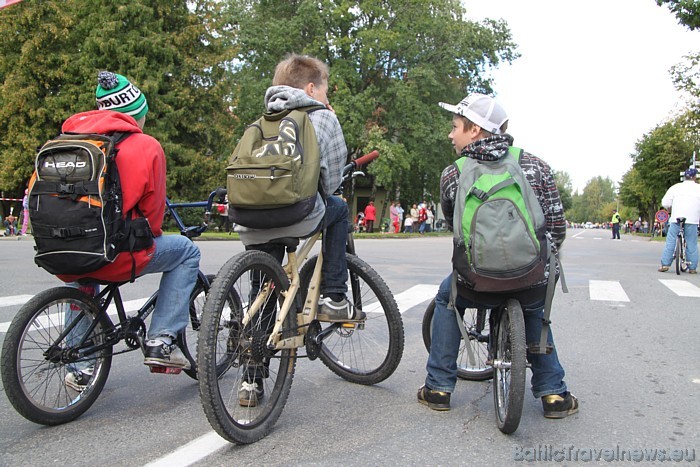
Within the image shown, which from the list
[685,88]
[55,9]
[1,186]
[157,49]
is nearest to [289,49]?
[157,49]

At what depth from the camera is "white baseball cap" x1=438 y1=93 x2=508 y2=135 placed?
11.4 feet

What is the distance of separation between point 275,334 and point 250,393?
34cm

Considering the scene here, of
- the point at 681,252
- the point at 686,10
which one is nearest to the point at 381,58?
the point at 686,10

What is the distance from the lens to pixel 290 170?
3.17 meters

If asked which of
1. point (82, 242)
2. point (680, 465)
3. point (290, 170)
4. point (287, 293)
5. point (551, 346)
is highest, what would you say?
point (290, 170)

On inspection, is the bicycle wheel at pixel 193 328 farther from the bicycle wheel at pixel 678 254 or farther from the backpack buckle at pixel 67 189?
the bicycle wheel at pixel 678 254

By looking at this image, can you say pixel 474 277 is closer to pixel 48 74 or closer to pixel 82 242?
pixel 82 242

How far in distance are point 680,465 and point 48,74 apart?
3415cm

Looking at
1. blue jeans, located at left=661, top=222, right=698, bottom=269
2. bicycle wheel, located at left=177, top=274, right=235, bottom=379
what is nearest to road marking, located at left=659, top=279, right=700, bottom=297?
blue jeans, located at left=661, top=222, right=698, bottom=269

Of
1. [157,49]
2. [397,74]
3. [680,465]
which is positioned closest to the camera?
[680,465]

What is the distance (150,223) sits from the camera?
3.32m

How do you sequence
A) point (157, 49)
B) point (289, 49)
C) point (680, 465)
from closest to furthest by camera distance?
point (680, 465), point (157, 49), point (289, 49)

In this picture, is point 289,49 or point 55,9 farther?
point 289,49

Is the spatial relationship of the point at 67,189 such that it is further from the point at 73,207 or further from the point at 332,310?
the point at 332,310
